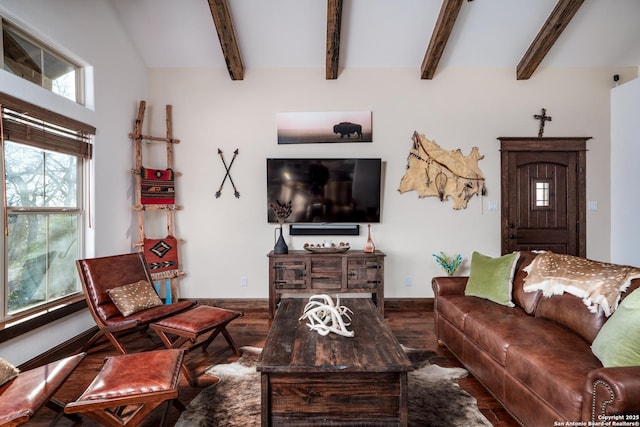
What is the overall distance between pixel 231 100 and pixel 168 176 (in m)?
1.22

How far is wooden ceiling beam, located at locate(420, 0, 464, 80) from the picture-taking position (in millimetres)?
3236

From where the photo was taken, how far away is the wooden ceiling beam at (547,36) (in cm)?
333

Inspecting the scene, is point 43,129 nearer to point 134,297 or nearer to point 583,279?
point 134,297

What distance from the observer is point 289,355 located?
5.55ft

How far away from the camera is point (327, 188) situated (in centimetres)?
398

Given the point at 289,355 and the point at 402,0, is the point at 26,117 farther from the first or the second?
the point at 402,0

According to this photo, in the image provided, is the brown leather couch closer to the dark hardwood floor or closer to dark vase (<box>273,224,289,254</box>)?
the dark hardwood floor

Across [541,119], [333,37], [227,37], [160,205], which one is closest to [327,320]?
[160,205]

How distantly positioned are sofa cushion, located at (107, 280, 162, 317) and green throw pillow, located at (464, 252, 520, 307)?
2728 millimetres

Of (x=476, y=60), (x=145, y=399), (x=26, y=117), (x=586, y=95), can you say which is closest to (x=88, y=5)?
(x=26, y=117)

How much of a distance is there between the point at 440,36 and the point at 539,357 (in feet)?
10.6

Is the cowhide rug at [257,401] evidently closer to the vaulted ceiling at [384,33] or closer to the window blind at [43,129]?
the window blind at [43,129]

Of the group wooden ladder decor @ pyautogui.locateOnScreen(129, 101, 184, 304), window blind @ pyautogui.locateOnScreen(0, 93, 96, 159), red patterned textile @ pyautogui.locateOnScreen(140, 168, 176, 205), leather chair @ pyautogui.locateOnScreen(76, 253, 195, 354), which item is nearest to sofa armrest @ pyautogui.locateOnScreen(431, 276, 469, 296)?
leather chair @ pyautogui.locateOnScreen(76, 253, 195, 354)

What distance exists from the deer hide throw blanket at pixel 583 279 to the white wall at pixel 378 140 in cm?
164
